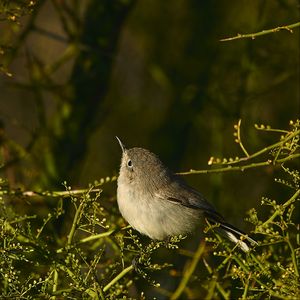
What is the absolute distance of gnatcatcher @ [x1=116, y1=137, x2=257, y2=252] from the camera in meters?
4.22

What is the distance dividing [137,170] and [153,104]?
3896mm

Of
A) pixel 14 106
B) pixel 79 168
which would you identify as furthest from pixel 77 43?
pixel 14 106

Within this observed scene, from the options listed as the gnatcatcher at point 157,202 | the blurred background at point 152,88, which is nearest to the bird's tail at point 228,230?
the gnatcatcher at point 157,202

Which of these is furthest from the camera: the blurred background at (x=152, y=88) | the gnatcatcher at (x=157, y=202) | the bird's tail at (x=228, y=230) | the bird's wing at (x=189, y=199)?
the blurred background at (x=152, y=88)

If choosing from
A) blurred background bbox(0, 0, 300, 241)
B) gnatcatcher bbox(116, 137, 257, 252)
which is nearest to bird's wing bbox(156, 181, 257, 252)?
gnatcatcher bbox(116, 137, 257, 252)

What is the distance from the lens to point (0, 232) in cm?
308

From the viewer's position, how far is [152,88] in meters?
8.36

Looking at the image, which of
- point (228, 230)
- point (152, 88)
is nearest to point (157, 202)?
point (228, 230)

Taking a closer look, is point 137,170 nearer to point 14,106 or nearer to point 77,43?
point 77,43

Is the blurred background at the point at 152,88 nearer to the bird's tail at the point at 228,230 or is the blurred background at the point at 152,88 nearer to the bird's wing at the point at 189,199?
the bird's wing at the point at 189,199

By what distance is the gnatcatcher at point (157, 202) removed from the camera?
13.8 feet

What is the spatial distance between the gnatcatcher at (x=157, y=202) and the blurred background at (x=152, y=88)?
475mm

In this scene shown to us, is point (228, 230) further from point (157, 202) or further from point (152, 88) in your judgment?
point (152, 88)

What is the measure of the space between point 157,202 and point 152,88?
4.09 meters
